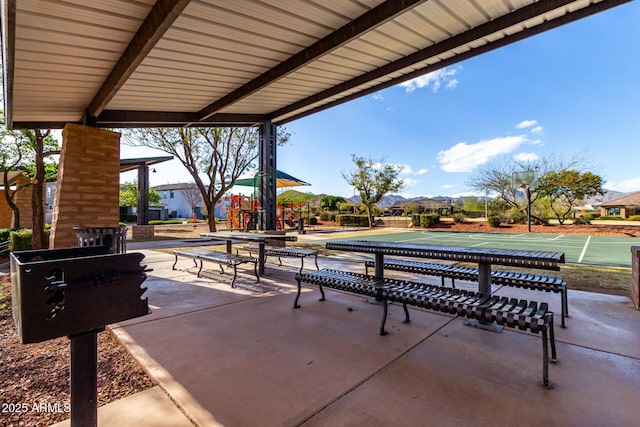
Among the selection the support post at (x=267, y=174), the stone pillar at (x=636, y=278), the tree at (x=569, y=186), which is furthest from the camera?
the tree at (x=569, y=186)

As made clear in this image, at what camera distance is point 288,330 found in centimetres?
290

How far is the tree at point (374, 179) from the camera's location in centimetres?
2442

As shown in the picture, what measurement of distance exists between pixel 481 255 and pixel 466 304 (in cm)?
62

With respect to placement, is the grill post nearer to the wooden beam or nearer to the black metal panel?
the black metal panel

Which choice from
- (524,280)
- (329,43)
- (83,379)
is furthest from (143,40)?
(524,280)

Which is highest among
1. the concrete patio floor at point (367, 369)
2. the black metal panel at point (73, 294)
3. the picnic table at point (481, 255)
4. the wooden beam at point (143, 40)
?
the wooden beam at point (143, 40)

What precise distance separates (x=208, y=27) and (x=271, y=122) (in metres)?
4.41

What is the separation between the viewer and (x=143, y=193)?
14086mm


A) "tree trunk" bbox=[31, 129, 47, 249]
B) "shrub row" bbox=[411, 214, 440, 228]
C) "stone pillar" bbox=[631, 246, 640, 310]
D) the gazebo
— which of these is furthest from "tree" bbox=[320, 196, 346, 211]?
"stone pillar" bbox=[631, 246, 640, 310]

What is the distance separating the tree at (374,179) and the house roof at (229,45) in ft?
61.2

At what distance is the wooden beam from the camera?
284cm

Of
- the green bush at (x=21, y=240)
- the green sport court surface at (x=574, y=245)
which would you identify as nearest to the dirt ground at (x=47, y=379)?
the green bush at (x=21, y=240)

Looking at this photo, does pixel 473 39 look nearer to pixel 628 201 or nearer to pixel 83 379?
pixel 83 379

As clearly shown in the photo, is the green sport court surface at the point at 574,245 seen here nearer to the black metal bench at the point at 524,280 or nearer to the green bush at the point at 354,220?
the black metal bench at the point at 524,280
